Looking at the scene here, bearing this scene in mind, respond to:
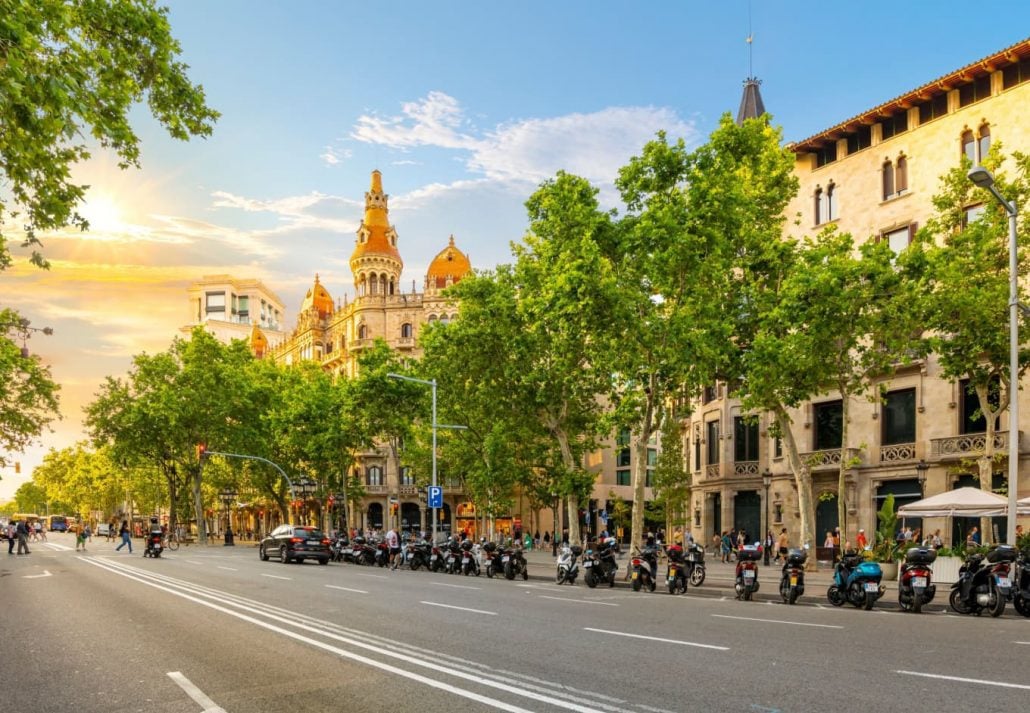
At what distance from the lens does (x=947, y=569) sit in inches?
874

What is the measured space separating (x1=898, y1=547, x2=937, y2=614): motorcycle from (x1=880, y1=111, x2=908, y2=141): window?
2636 cm

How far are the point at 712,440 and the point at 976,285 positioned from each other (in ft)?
73.8

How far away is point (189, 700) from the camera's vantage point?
7.54 m

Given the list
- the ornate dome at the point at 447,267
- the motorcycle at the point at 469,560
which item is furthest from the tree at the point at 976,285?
the ornate dome at the point at 447,267

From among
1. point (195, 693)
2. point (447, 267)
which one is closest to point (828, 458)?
point (195, 693)

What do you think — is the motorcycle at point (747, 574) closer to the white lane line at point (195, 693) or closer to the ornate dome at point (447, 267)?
the white lane line at point (195, 693)

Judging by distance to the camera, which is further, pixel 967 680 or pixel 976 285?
pixel 976 285

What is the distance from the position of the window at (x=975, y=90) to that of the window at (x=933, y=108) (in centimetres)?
75

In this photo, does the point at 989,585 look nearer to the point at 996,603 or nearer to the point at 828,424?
the point at 996,603

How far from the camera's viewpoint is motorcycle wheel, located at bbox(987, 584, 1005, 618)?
50.5 ft

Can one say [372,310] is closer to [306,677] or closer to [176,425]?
[176,425]

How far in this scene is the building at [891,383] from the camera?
33562 mm

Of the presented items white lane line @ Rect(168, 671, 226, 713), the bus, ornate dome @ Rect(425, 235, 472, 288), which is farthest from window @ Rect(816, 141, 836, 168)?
the bus

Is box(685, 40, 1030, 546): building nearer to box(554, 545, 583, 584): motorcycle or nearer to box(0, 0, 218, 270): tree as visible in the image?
box(554, 545, 583, 584): motorcycle
